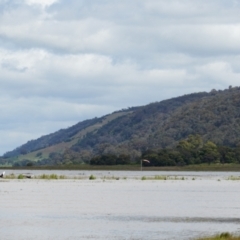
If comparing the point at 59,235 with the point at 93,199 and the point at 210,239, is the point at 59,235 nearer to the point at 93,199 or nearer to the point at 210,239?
the point at 210,239

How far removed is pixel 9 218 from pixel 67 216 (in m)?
3.90

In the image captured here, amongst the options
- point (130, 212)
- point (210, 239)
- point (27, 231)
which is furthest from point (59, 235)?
point (130, 212)

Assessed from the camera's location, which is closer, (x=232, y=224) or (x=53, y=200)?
(x=232, y=224)

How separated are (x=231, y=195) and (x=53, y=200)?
18.7m

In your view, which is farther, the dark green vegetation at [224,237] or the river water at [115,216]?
the river water at [115,216]

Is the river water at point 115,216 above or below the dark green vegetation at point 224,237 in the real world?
above

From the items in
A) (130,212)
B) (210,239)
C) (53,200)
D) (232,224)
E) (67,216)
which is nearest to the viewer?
(210,239)

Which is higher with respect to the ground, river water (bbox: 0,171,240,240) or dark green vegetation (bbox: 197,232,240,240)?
river water (bbox: 0,171,240,240)

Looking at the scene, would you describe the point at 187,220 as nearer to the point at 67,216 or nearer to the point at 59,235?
A: the point at 67,216

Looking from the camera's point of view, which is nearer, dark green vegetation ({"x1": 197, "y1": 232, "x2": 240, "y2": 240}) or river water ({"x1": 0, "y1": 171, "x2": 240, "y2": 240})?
dark green vegetation ({"x1": 197, "y1": 232, "x2": 240, "y2": 240})

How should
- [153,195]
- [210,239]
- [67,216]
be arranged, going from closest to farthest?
[210,239]
[67,216]
[153,195]

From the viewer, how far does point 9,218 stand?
163 ft

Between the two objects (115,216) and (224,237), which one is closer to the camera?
(224,237)

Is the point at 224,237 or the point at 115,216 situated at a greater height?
the point at 115,216
